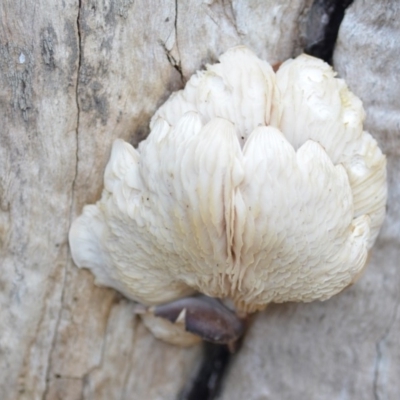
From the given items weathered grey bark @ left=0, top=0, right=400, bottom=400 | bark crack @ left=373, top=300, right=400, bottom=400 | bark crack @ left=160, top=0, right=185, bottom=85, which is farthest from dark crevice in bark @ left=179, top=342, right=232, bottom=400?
bark crack @ left=160, top=0, right=185, bottom=85

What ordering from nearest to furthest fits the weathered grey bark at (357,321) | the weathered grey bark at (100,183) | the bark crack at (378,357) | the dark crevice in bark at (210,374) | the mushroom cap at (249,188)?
the mushroom cap at (249,188), the weathered grey bark at (100,183), the weathered grey bark at (357,321), the bark crack at (378,357), the dark crevice in bark at (210,374)

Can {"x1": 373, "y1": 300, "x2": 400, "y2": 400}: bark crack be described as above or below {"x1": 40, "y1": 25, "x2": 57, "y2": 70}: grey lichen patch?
below

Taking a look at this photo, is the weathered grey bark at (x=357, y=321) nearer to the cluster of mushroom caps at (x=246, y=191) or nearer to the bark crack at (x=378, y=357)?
the bark crack at (x=378, y=357)

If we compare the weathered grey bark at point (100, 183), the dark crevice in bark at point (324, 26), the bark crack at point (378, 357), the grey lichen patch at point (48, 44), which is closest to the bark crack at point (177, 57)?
the weathered grey bark at point (100, 183)

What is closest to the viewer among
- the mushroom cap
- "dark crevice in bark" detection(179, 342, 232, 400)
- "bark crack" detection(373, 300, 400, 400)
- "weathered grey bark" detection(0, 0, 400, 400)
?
the mushroom cap

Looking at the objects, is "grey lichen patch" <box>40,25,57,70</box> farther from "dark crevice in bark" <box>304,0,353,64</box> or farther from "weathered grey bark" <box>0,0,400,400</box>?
"dark crevice in bark" <box>304,0,353,64</box>

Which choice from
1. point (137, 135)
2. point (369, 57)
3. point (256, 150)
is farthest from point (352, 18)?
point (137, 135)
